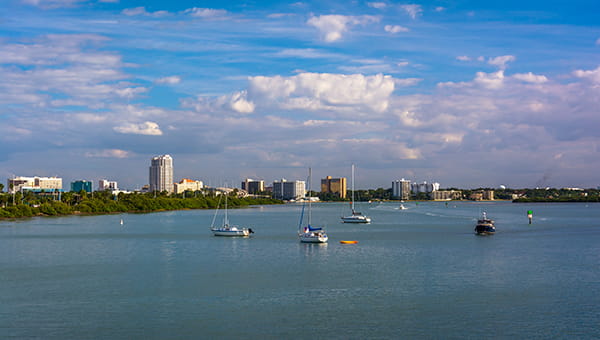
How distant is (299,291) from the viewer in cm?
3600

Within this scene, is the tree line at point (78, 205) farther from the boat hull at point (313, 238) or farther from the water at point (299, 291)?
the boat hull at point (313, 238)

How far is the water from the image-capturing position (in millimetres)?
26891

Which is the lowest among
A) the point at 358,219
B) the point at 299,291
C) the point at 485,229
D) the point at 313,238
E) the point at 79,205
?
the point at 299,291

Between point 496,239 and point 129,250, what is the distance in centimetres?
4215

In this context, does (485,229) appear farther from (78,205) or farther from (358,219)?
(78,205)

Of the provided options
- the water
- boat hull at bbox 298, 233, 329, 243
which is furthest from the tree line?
boat hull at bbox 298, 233, 329, 243

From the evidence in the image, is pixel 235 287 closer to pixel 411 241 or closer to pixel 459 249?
pixel 459 249

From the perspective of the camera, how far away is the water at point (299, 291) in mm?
26891

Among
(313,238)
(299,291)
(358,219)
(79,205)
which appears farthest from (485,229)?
(79,205)

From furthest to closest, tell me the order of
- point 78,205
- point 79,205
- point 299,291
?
point 79,205, point 78,205, point 299,291

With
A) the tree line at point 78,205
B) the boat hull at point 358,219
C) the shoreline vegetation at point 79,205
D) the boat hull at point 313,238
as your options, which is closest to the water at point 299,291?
the boat hull at point 313,238

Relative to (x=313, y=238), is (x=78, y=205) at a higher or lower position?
higher

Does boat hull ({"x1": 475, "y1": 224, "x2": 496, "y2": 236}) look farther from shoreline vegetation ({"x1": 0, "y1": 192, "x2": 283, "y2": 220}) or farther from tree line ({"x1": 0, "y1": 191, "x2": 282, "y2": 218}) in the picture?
shoreline vegetation ({"x1": 0, "y1": 192, "x2": 283, "y2": 220})

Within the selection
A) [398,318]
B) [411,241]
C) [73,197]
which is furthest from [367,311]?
[73,197]
